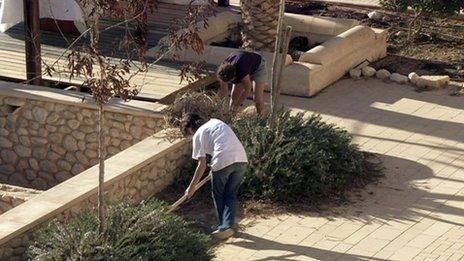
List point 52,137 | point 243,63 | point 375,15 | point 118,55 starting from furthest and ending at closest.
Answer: point 375,15 → point 118,55 → point 52,137 → point 243,63

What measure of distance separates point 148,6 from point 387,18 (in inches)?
391

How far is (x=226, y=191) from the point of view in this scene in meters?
11.5

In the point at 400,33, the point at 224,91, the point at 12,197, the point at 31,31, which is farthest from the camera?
the point at 400,33

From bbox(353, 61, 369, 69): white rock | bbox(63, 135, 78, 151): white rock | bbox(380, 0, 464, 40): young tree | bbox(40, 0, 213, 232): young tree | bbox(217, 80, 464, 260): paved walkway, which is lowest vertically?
bbox(63, 135, 78, 151): white rock

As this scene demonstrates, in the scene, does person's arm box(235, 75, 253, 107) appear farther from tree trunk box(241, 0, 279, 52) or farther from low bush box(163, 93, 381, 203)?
tree trunk box(241, 0, 279, 52)

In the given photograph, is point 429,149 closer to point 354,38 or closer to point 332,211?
point 332,211

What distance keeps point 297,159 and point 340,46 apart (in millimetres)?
4487

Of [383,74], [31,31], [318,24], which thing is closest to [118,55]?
[31,31]

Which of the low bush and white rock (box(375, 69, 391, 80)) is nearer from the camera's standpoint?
the low bush

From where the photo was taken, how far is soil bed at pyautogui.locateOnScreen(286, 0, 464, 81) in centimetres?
1719

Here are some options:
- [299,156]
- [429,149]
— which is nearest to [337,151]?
[299,156]

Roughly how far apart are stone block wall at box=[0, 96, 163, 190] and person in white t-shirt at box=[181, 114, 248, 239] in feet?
8.56

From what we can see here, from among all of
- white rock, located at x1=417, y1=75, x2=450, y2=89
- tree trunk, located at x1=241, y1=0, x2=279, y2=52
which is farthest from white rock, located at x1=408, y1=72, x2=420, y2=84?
tree trunk, located at x1=241, y1=0, x2=279, y2=52

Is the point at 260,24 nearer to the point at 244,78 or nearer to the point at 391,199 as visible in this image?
the point at 244,78
